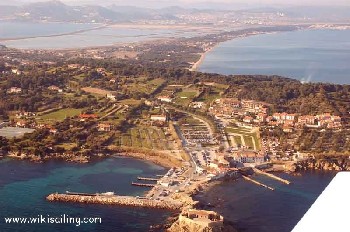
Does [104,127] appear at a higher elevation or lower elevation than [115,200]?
higher

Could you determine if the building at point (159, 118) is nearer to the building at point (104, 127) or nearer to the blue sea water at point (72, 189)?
the building at point (104, 127)

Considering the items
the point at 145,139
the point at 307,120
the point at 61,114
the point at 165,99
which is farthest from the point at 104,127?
the point at 307,120

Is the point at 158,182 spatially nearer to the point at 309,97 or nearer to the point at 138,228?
the point at 138,228

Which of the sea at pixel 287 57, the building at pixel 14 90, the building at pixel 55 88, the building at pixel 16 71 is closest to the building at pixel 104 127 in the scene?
the building at pixel 55 88

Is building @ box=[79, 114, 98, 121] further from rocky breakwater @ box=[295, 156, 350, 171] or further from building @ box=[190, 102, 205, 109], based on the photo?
rocky breakwater @ box=[295, 156, 350, 171]

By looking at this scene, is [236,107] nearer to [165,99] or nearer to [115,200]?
[165,99]
